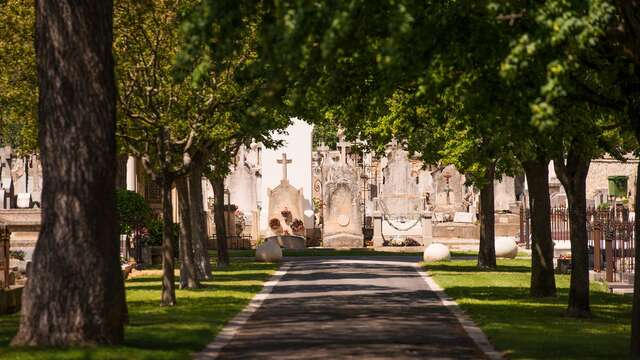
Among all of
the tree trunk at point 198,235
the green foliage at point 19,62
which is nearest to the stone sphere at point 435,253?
the tree trunk at point 198,235

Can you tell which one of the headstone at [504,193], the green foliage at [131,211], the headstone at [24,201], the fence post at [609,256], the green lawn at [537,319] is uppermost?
the headstone at [504,193]

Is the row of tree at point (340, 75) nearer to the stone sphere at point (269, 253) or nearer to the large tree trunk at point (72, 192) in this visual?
the large tree trunk at point (72, 192)

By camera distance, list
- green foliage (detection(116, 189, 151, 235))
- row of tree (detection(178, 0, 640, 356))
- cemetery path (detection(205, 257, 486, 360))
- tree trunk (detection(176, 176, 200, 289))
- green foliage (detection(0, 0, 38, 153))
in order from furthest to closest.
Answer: green foliage (detection(116, 189, 151, 235)) → tree trunk (detection(176, 176, 200, 289)) → green foliage (detection(0, 0, 38, 153)) → cemetery path (detection(205, 257, 486, 360)) → row of tree (detection(178, 0, 640, 356))

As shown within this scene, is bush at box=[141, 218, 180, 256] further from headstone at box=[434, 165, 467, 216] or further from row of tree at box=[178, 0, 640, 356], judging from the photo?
headstone at box=[434, 165, 467, 216]

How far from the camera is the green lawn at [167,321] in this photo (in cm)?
1711

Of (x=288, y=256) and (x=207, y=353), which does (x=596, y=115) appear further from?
(x=288, y=256)

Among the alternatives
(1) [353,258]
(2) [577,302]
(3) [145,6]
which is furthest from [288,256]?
(2) [577,302]

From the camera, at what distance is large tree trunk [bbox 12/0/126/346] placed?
17609 millimetres

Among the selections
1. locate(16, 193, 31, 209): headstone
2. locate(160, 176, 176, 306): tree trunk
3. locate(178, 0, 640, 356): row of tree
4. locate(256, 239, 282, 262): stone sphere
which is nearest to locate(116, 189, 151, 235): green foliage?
locate(256, 239, 282, 262): stone sphere

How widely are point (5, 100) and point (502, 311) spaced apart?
1494 cm

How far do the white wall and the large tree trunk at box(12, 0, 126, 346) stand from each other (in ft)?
177

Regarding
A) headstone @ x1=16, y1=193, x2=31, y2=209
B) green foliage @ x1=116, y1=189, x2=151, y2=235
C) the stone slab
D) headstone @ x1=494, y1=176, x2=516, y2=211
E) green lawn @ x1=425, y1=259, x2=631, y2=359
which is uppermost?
headstone @ x1=494, y1=176, x2=516, y2=211

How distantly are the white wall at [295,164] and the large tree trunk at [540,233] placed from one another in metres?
41.8

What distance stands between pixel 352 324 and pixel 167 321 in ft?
10.9
